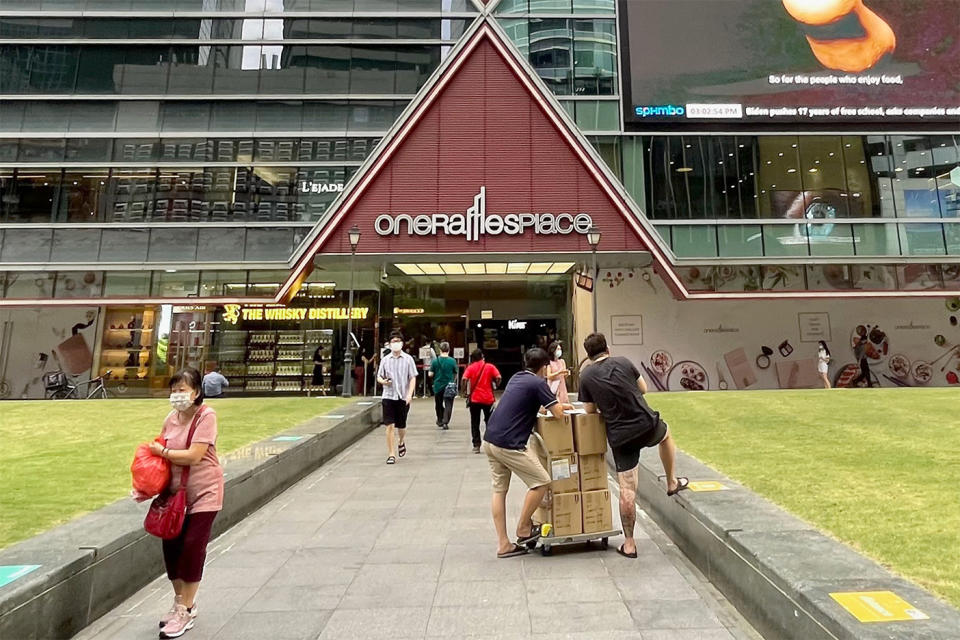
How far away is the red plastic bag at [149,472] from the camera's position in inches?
134

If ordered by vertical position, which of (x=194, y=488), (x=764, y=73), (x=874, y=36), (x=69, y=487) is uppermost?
(x=874, y=36)

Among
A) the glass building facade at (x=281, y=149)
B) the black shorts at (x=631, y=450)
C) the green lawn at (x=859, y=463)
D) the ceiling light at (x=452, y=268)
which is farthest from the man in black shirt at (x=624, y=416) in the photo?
the glass building facade at (x=281, y=149)

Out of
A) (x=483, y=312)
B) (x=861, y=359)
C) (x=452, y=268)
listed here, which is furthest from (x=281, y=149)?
(x=861, y=359)

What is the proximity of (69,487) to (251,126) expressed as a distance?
18877 millimetres

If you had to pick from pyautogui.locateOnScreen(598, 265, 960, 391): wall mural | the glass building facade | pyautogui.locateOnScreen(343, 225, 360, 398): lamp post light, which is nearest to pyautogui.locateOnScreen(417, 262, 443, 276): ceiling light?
pyautogui.locateOnScreen(343, 225, 360, 398): lamp post light

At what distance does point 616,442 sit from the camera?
4.69 metres

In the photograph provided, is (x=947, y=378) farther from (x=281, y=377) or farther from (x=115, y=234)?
(x=115, y=234)

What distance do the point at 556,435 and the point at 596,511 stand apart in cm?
85

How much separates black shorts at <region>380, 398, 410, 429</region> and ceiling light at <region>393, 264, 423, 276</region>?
12101mm

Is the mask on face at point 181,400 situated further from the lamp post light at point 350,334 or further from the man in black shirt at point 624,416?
the lamp post light at point 350,334

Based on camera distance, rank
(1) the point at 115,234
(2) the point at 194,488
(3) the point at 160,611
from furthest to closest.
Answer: (1) the point at 115,234 < (3) the point at 160,611 < (2) the point at 194,488

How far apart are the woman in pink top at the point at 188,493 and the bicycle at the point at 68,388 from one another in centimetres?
2125

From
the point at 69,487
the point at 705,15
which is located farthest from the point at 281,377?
the point at 705,15

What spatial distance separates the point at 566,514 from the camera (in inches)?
193
